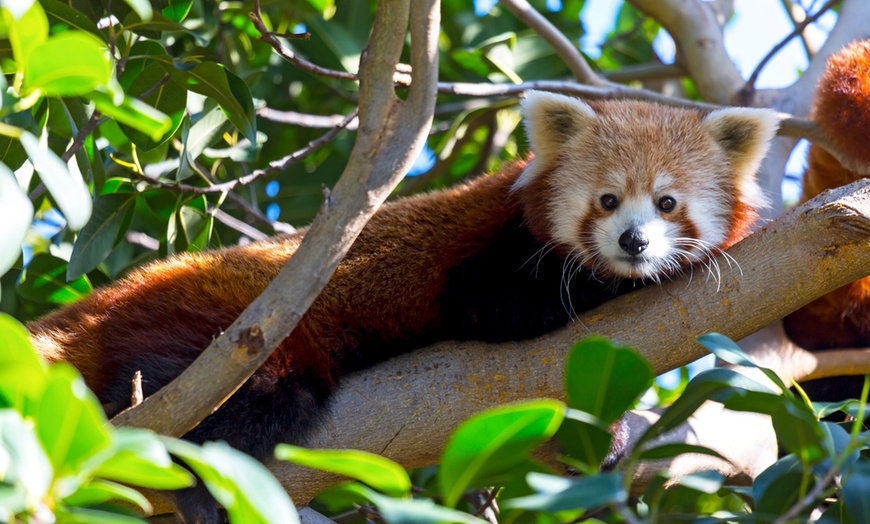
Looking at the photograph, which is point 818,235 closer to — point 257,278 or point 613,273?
point 613,273

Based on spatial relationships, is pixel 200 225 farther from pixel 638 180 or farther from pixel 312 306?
pixel 638 180

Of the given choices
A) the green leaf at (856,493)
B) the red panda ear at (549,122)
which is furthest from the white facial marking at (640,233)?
the green leaf at (856,493)

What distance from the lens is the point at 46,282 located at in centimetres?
332

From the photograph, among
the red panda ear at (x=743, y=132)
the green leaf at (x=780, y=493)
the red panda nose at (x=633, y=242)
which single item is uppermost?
the red panda ear at (x=743, y=132)

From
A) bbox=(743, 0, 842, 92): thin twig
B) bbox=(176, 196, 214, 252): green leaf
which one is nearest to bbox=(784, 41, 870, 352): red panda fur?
bbox=(743, 0, 842, 92): thin twig

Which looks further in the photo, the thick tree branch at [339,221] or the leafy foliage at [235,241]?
the thick tree branch at [339,221]

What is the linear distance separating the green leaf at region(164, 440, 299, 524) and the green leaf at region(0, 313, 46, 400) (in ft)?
0.70

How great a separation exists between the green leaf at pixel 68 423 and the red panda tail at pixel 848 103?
2.93m

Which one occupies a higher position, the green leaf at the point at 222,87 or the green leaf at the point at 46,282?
the green leaf at the point at 222,87

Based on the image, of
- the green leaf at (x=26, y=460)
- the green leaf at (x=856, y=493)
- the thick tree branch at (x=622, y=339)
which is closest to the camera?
the green leaf at (x=26, y=460)

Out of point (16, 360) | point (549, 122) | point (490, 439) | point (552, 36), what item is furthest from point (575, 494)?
point (552, 36)

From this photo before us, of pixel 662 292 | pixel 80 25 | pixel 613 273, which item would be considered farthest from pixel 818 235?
pixel 80 25

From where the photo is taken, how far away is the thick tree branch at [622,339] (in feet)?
7.68

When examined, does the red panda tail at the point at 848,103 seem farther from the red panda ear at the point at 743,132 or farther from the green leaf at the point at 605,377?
the green leaf at the point at 605,377
